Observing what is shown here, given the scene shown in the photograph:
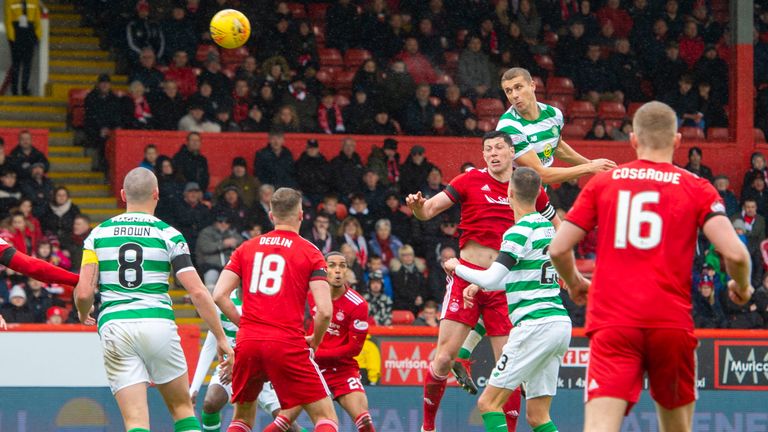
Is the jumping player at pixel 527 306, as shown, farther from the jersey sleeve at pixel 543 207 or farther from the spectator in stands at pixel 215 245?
the spectator in stands at pixel 215 245

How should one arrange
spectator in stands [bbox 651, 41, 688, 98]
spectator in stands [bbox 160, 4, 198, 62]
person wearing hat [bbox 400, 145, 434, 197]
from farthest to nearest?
spectator in stands [bbox 651, 41, 688, 98] → spectator in stands [bbox 160, 4, 198, 62] → person wearing hat [bbox 400, 145, 434, 197]

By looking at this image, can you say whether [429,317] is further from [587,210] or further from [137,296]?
[587,210]

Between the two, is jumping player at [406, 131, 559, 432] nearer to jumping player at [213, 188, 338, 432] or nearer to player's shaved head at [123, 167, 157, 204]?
jumping player at [213, 188, 338, 432]

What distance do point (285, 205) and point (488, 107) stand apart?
1311 cm

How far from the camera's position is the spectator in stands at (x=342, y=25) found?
2125cm

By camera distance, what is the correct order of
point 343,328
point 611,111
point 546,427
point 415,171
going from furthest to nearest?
point 611,111
point 415,171
point 343,328
point 546,427

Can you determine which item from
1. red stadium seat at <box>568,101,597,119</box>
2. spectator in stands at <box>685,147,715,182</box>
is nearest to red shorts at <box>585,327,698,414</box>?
spectator in stands at <box>685,147,715,182</box>

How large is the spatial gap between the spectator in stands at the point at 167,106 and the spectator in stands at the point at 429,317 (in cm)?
524

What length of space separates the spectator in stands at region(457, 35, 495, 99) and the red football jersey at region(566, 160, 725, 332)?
1491cm

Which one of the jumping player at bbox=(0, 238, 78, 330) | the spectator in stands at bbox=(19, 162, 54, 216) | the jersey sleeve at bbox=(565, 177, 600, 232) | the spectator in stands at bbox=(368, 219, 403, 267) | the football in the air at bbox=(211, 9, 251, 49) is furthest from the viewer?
the spectator in stands at bbox=(368, 219, 403, 267)

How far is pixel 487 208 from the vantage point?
9562 mm

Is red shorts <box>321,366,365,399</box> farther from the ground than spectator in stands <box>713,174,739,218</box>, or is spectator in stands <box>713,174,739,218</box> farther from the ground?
spectator in stands <box>713,174,739,218</box>

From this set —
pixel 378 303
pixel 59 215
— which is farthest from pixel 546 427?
pixel 59 215

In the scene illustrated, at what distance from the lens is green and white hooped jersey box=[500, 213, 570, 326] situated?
8453 mm
